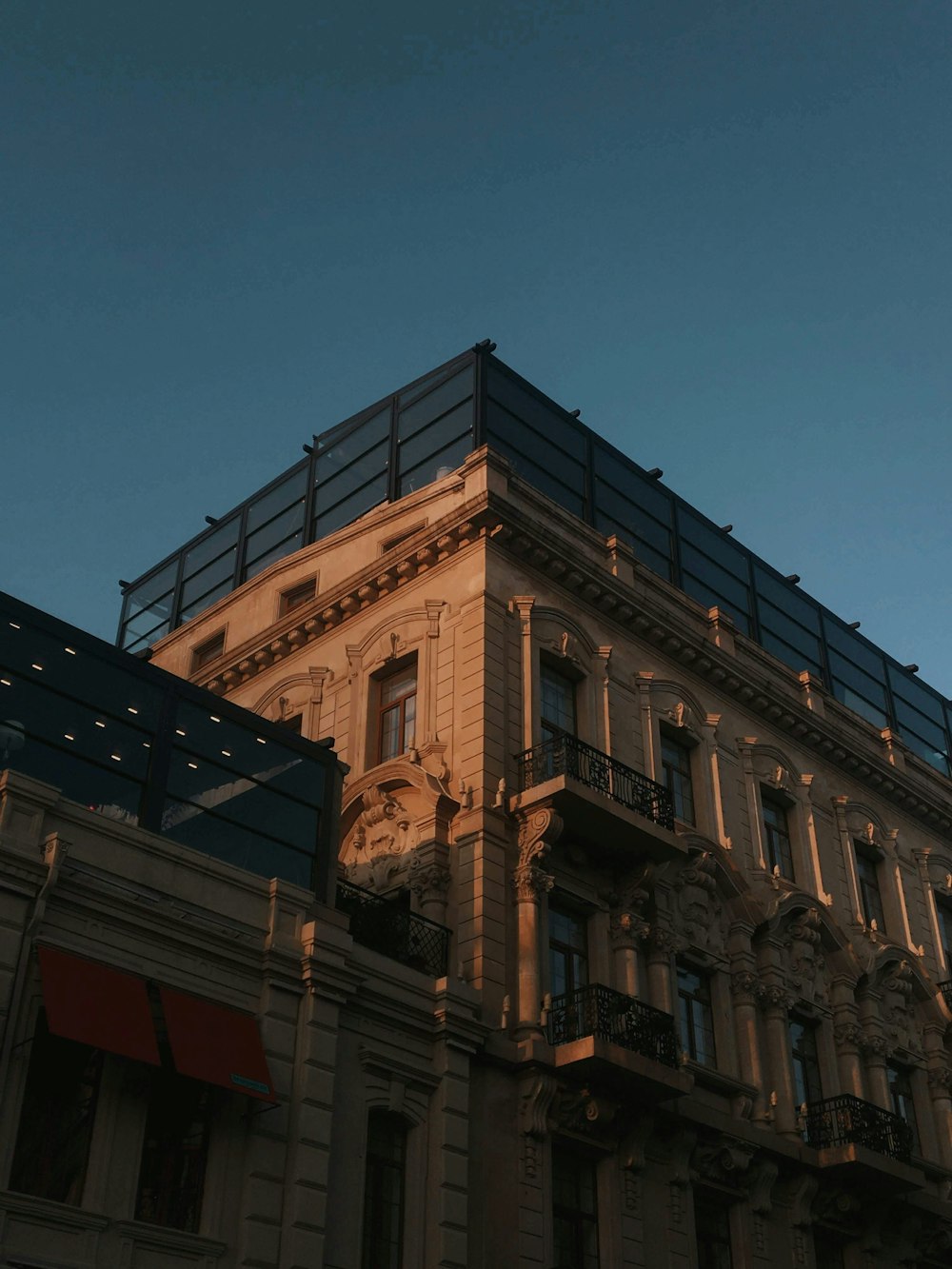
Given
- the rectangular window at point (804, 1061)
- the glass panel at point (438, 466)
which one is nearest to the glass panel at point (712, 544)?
the glass panel at point (438, 466)

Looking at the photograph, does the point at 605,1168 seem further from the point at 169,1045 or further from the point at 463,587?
the point at 463,587

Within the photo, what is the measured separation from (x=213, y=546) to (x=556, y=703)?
1497cm

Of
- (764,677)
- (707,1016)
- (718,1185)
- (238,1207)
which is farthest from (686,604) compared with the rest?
(238,1207)

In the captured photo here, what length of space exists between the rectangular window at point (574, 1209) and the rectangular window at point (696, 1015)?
13.1ft

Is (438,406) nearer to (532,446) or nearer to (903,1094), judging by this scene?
(532,446)

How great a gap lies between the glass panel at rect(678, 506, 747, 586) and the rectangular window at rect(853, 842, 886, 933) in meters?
7.52

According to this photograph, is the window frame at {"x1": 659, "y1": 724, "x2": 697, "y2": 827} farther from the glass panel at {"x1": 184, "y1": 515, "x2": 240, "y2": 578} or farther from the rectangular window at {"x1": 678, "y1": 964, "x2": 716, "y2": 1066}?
the glass panel at {"x1": 184, "y1": 515, "x2": 240, "y2": 578}

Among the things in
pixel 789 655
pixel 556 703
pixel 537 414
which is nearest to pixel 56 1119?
pixel 556 703

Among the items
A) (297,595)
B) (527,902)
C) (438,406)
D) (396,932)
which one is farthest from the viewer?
(297,595)

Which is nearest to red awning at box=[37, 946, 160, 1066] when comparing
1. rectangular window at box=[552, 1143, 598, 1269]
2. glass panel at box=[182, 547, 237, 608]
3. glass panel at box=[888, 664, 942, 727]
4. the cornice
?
rectangular window at box=[552, 1143, 598, 1269]

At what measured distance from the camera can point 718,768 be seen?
1345 inches

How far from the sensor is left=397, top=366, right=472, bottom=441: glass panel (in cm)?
3575

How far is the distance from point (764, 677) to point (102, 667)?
18687mm

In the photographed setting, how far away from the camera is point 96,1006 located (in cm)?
1956
